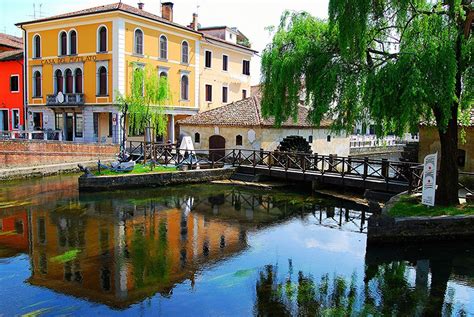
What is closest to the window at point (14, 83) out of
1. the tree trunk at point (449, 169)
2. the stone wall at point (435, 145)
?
the stone wall at point (435, 145)

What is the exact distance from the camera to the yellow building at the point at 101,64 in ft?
103

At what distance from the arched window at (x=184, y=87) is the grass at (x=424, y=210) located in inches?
955

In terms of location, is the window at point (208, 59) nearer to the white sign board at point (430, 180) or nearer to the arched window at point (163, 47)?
the arched window at point (163, 47)

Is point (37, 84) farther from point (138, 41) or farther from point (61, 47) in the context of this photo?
point (138, 41)

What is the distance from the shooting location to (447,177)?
1413cm

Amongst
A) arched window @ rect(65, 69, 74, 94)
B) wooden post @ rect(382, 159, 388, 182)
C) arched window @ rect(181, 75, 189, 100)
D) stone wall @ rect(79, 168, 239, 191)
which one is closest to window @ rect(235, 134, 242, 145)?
stone wall @ rect(79, 168, 239, 191)

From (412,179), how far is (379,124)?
4.29 m

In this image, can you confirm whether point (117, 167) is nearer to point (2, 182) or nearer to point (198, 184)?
point (198, 184)

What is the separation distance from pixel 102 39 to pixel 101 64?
5.52 ft

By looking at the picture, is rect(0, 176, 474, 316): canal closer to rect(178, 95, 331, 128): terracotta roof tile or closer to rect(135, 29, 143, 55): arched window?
rect(178, 95, 331, 128): terracotta roof tile

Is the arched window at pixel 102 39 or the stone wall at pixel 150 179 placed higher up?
the arched window at pixel 102 39

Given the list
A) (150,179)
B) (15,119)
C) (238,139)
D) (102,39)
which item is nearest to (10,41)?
(15,119)

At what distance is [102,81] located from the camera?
3222 centimetres

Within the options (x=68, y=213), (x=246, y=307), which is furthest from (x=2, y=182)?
(x=246, y=307)
